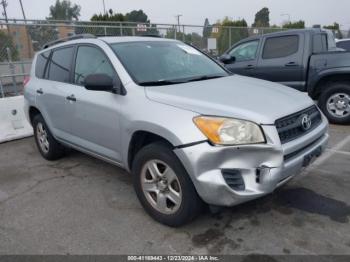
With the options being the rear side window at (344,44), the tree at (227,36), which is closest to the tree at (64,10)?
the tree at (227,36)

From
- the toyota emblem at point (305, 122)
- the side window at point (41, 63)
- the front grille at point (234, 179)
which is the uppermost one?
the side window at point (41, 63)

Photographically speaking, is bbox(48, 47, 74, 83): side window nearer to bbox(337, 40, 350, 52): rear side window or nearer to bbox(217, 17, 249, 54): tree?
bbox(337, 40, 350, 52): rear side window

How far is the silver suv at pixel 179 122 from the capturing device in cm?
274

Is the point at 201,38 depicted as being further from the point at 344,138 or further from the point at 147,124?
the point at 147,124

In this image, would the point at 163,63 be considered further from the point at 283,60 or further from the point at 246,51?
the point at 246,51

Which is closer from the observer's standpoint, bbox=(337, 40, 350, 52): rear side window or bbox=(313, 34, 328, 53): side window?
bbox=(313, 34, 328, 53): side window

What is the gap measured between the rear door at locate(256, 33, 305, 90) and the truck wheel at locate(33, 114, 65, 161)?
4.58 m

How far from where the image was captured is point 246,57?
796 centimetres

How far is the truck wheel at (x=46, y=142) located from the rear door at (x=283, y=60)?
458 centimetres

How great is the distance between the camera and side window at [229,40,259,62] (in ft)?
25.5

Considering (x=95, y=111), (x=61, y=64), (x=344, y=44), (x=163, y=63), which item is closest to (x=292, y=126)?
(x=163, y=63)

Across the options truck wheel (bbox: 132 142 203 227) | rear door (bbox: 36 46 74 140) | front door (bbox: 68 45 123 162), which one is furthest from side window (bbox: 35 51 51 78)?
truck wheel (bbox: 132 142 203 227)

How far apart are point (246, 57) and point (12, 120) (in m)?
5.11

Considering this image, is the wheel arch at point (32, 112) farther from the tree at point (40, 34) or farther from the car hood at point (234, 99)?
the tree at point (40, 34)
